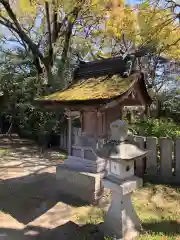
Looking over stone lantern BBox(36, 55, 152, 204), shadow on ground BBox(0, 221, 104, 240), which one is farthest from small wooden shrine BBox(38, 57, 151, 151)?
shadow on ground BBox(0, 221, 104, 240)

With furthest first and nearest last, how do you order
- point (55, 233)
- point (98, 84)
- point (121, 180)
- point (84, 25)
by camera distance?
point (84, 25)
point (98, 84)
point (55, 233)
point (121, 180)

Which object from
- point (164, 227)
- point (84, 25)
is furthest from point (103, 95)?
point (84, 25)

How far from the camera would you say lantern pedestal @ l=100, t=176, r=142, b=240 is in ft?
14.2

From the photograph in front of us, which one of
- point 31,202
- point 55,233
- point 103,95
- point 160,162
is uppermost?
point 103,95

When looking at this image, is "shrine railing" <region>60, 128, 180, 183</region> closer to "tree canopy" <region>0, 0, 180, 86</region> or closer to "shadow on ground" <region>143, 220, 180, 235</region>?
"shadow on ground" <region>143, 220, 180, 235</region>

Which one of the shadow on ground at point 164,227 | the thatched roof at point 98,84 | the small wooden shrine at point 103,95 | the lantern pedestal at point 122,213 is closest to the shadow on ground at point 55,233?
the lantern pedestal at point 122,213

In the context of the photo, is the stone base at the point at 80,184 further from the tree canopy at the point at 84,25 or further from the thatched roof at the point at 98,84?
the tree canopy at the point at 84,25

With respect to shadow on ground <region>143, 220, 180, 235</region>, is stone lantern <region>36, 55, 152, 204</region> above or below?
above

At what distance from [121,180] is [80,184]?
2145 mm

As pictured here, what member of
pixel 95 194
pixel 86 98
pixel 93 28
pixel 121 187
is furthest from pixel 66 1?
pixel 121 187

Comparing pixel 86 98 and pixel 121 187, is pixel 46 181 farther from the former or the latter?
pixel 121 187

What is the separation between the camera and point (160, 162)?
288 inches

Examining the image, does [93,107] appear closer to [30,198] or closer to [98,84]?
[98,84]

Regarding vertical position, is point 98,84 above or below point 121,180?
above
